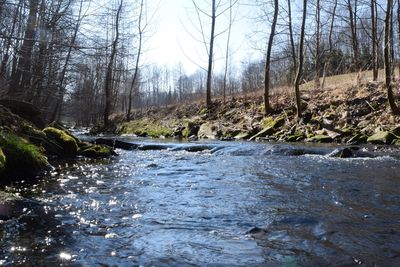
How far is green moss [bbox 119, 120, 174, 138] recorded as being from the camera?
22484 mm

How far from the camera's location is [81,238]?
12.4 feet

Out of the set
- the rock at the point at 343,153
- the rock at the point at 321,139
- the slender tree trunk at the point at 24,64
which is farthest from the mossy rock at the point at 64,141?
the rock at the point at 321,139

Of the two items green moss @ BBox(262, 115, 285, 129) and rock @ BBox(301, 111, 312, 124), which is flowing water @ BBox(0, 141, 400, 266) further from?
green moss @ BBox(262, 115, 285, 129)

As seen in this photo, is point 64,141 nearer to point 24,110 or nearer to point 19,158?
point 24,110

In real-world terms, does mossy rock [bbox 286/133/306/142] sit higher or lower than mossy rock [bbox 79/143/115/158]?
higher

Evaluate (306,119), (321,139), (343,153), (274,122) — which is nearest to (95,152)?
Answer: (343,153)

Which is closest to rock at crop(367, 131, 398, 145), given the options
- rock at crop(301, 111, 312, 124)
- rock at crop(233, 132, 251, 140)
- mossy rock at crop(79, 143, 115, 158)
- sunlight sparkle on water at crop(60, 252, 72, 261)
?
rock at crop(301, 111, 312, 124)

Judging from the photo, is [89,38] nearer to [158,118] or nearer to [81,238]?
[81,238]

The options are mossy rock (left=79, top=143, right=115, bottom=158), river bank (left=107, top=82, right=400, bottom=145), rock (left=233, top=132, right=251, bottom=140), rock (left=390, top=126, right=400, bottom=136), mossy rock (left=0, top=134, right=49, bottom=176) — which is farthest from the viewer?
rock (left=233, top=132, right=251, bottom=140)

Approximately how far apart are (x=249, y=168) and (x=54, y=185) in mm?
4072

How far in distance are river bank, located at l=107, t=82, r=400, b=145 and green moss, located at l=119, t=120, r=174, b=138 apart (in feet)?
0.21

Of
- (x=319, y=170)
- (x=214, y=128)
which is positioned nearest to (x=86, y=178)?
(x=319, y=170)

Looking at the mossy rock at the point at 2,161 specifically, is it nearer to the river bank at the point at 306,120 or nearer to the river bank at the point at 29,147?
the river bank at the point at 29,147

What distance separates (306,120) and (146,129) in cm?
1198
